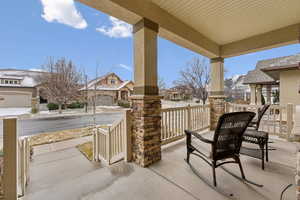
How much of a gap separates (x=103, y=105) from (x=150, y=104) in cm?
1485

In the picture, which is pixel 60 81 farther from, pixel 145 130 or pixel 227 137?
pixel 227 137

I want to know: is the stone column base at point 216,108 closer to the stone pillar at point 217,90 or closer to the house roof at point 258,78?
the stone pillar at point 217,90

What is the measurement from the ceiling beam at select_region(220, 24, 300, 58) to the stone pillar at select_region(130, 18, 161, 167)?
9.70ft

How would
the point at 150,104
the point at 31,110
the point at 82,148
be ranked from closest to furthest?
the point at 150,104 → the point at 82,148 → the point at 31,110

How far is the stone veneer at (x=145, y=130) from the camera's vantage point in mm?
2279

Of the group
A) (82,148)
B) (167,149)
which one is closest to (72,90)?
(82,148)

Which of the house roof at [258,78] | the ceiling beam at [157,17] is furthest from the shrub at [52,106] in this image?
the house roof at [258,78]

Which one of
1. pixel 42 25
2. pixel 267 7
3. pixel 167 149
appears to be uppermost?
pixel 42 25

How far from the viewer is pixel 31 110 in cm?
1091

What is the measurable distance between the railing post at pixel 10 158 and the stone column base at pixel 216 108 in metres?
4.79

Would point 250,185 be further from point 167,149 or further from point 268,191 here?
point 167,149

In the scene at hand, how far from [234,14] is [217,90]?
2.33 metres

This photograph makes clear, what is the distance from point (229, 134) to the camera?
1.81 m

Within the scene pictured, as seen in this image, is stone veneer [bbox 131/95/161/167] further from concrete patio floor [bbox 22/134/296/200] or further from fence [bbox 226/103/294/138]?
fence [bbox 226/103/294/138]
